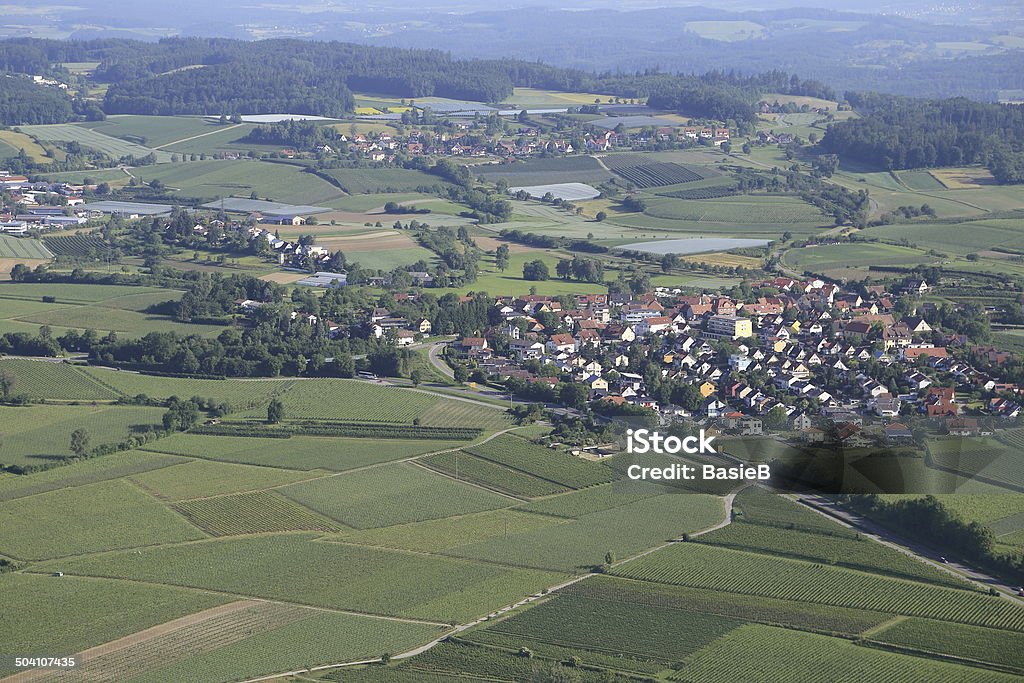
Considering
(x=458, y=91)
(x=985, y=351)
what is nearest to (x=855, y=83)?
(x=458, y=91)

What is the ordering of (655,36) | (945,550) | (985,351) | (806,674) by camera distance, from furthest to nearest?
1. (655,36)
2. (985,351)
3. (945,550)
4. (806,674)

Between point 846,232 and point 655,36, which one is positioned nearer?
point 846,232

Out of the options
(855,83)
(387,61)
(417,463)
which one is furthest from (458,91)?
(417,463)

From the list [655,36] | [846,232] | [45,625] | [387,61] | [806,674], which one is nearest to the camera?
[806,674]

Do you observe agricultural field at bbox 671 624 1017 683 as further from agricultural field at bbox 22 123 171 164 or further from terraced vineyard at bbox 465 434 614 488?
agricultural field at bbox 22 123 171 164

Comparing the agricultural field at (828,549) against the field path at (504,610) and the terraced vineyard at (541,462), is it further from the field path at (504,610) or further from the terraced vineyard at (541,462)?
the terraced vineyard at (541,462)

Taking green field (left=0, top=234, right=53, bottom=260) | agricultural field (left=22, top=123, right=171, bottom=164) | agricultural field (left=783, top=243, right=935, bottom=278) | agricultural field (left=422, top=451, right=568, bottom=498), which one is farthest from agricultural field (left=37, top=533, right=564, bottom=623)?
agricultural field (left=22, top=123, right=171, bottom=164)

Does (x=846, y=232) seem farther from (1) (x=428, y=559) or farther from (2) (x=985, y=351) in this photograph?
(1) (x=428, y=559)
